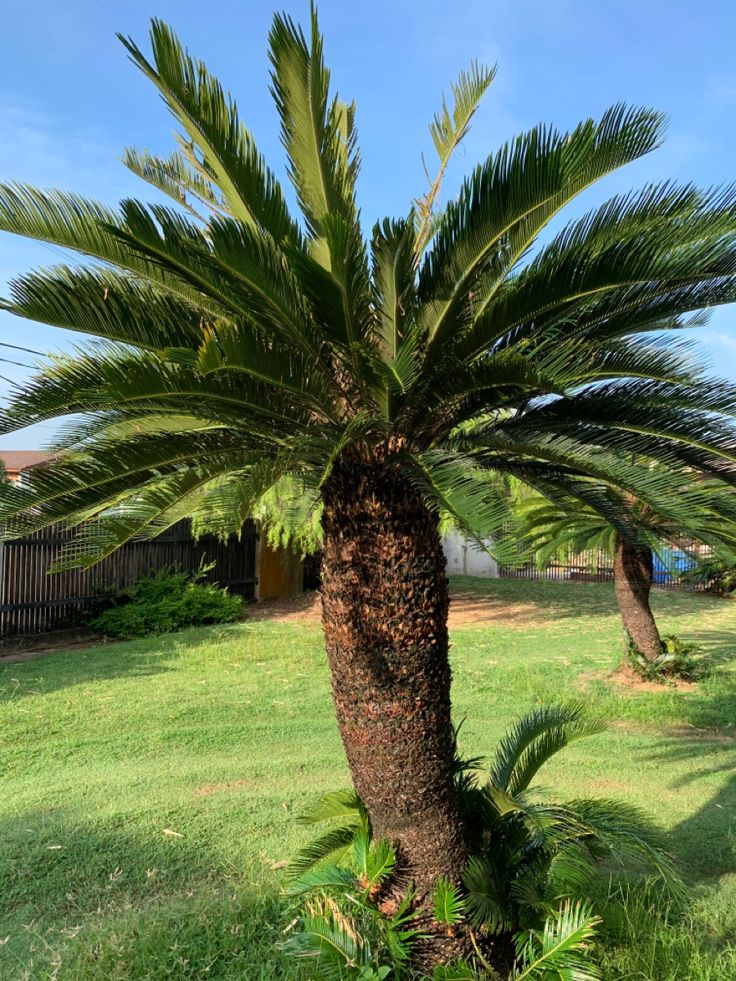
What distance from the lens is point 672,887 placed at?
346 centimetres

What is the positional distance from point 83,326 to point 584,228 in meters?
2.13

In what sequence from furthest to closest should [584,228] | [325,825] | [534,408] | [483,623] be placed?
[483,623], [325,825], [534,408], [584,228]

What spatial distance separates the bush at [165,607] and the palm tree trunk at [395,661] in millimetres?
9502

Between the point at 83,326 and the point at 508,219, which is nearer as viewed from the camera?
the point at 508,219

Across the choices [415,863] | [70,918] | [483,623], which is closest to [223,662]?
[483,623]

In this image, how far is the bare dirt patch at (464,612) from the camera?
1395cm

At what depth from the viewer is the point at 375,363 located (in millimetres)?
2871

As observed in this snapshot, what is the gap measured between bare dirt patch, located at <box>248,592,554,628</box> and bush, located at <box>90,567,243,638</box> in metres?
1.08

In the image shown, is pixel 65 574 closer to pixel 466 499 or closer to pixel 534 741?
pixel 534 741

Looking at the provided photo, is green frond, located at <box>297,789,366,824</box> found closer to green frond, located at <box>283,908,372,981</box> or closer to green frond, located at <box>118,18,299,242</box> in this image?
green frond, located at <box>283,908,372,981</box>

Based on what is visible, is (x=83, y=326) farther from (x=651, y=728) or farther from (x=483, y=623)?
(x=483, y=623)

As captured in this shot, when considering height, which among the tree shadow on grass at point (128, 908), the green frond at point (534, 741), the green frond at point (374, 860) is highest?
the green frond at point (534, 741)

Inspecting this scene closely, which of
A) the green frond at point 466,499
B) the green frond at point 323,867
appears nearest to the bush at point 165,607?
the green frond at point 323,867

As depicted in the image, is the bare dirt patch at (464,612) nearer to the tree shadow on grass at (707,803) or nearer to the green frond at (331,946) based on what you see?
the tree shadow on grass at (707,803)
